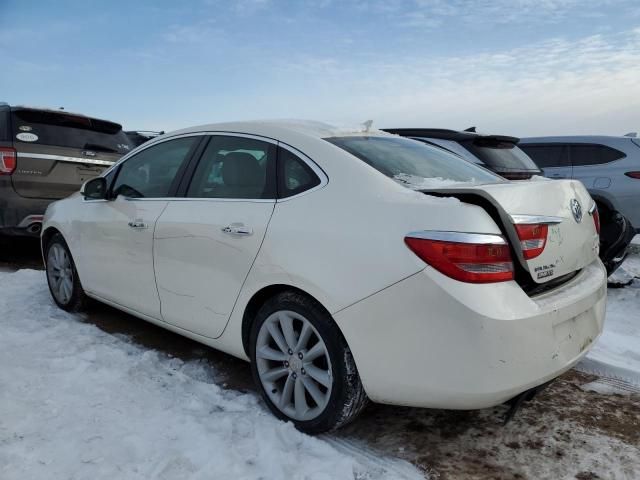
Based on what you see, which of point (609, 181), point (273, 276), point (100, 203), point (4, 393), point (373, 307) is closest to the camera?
point (373, 307)

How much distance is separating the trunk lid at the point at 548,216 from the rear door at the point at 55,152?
485 cm

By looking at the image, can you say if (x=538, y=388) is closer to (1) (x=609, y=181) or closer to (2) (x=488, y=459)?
(2) (x=488, y=459)

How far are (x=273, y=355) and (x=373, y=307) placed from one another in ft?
2.43

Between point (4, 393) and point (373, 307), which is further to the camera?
point (4, 393)

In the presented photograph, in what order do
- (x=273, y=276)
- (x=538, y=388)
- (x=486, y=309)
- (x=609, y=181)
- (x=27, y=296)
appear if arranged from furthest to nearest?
(x=609, y=181), (x=27, y=296), (x=273, y=276), (x=538, y=388), (x=486, y=309)

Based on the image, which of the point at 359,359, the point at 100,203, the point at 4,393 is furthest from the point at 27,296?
the point at 359,359

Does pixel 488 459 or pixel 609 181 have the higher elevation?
pixel 609 181

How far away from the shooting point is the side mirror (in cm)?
377

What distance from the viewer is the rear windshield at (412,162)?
98.2 inches

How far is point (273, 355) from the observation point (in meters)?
2.62

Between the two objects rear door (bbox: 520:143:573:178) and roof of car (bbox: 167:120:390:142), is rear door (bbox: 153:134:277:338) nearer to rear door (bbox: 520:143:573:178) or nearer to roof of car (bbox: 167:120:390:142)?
roof of car (bbox: 167:120:390:142)

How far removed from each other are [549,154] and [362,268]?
5.91m

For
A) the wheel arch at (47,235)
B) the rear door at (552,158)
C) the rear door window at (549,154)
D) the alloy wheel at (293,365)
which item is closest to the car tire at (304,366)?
the alloy wheel at (293,365)

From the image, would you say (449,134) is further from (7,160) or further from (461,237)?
(7,160)
